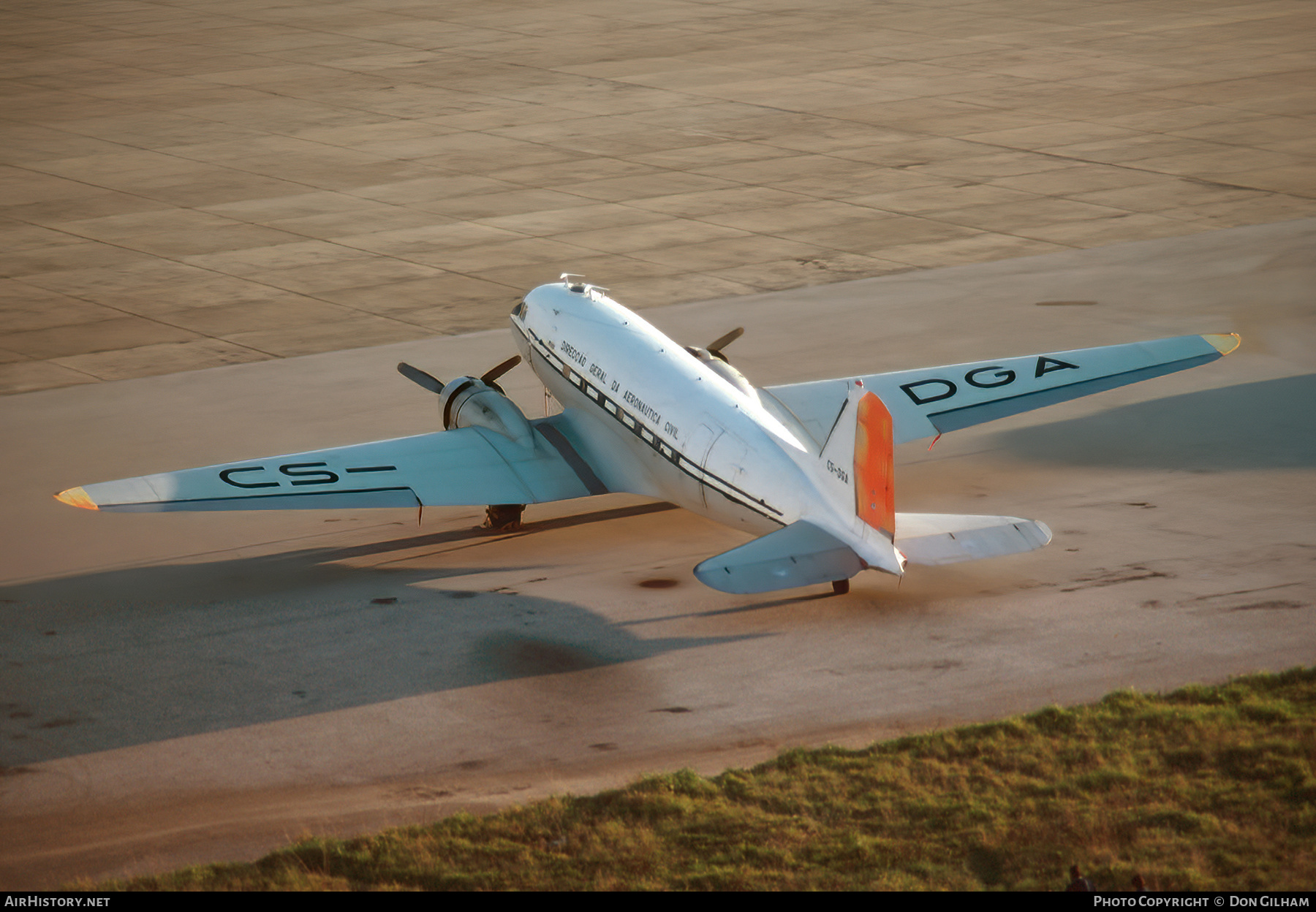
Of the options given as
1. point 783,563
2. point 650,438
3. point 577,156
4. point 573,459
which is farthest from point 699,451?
point 577,156

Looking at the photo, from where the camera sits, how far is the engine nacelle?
26.4 meters

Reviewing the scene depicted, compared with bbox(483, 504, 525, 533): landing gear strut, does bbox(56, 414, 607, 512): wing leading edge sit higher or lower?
higher

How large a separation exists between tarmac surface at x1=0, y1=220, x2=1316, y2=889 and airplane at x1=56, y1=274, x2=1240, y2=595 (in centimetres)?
130

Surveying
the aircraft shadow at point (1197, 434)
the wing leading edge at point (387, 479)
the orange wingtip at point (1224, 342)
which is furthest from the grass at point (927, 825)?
the orange wingtip at point (1224, 342)

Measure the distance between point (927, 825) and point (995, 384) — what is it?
39.8ft

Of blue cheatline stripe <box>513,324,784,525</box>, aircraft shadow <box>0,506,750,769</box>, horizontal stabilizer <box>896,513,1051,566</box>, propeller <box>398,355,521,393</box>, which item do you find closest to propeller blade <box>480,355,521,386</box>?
propeller <box>398,355,521,393</box>

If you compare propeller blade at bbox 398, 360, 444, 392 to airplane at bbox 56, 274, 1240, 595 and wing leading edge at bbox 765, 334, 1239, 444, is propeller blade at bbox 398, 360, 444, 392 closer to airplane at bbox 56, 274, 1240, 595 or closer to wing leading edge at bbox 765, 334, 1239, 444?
airplane at bbox 56, 274, 1240, 595

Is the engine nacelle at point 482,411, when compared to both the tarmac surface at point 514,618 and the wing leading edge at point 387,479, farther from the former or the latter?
the tarmac surface at point 514,618

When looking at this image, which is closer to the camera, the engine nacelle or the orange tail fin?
the orange tail fin

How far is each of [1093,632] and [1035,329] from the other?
1443 centimetres

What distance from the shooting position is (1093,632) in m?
21.7

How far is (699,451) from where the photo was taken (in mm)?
23469

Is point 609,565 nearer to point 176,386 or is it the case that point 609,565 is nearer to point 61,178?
point 176,386

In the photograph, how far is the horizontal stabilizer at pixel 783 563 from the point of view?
2011 centimetres
